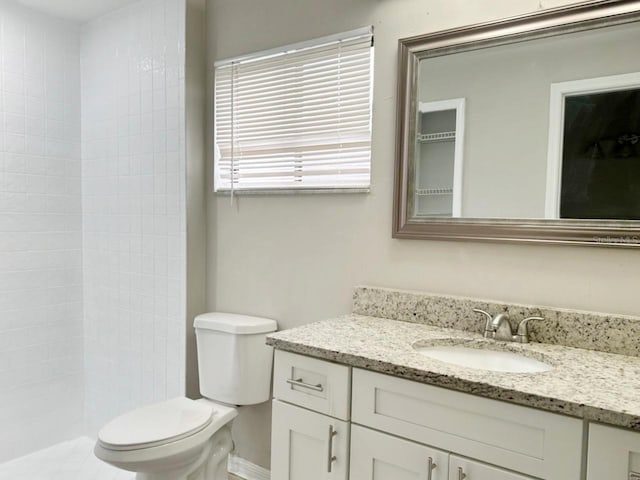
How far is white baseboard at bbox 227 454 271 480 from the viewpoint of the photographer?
7.38 feet

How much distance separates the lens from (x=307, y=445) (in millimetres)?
1454

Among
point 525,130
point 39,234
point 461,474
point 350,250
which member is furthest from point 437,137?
point 39,234

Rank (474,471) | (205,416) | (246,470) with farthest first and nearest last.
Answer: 1. (246,470)
2. (205,416)
3. (474,471)

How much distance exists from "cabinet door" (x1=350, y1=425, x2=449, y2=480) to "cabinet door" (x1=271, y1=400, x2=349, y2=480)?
40 mm

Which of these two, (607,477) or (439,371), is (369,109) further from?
(607,477)

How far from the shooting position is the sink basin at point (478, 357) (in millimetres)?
1451

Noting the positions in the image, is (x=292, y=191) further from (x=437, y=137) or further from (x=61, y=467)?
(x=61, y=467)

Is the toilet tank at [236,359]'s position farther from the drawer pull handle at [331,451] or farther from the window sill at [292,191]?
the drawer pull handle at [331,451]

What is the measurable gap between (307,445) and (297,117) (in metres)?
1.32

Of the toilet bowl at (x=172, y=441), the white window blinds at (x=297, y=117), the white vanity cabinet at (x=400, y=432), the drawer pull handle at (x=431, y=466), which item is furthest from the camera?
the white window blinds at (x=297, y=117)

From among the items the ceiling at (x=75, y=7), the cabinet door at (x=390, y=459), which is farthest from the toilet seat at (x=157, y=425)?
the ceiling at (x=75, y=7)

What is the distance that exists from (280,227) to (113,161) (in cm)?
114

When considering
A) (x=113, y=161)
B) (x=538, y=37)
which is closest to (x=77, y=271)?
(x=113, y=161)

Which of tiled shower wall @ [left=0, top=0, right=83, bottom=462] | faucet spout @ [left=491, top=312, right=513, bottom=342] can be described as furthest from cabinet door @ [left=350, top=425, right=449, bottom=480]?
tiled shower wall @ [left=0, top=0, right=83, bottom=462]
